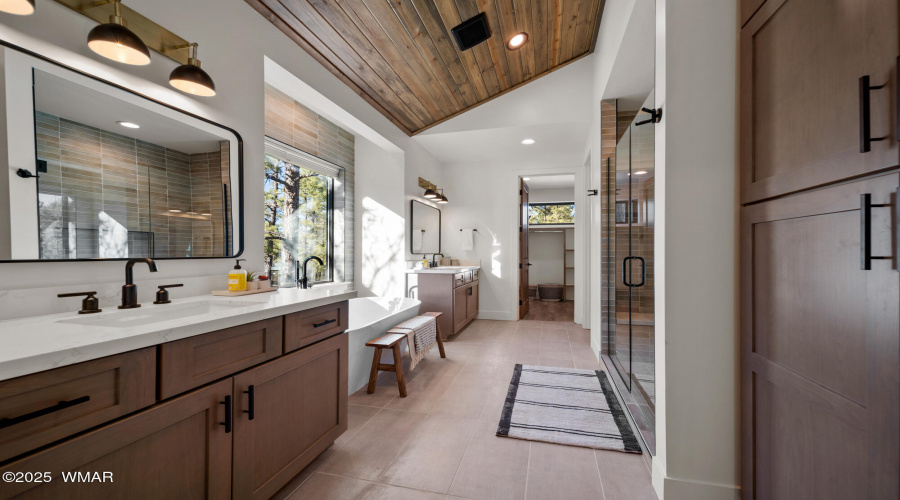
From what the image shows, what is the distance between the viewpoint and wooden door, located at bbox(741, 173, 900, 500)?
0.86 m

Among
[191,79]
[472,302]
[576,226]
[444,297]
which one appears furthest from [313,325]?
[576,226]

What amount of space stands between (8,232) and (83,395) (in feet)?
2.55

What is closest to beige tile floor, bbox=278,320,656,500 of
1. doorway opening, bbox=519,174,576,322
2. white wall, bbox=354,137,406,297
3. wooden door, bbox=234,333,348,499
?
wooden door, bbox=234,333,348,499

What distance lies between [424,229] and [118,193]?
3610 mm

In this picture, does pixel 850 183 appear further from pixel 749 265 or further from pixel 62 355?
pixel 62 355

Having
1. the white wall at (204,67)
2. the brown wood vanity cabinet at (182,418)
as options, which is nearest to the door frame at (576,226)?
the white wall at (204,67)

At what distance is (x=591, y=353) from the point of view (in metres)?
3.74

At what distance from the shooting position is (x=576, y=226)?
5.12m

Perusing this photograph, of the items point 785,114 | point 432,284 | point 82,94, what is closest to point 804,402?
point 785,114

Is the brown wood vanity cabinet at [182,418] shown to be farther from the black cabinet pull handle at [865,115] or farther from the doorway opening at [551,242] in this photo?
the doorway opening at [551,242]

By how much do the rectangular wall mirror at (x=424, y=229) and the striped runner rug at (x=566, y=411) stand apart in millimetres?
2211

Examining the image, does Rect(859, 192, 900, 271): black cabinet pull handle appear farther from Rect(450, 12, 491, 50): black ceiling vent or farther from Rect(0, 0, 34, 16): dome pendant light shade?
Rect(450, 12, 491, 50): black ceiling vent

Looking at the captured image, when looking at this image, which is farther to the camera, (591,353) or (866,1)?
(591,353)

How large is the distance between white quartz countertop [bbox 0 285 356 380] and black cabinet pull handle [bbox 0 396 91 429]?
89 millimetres
